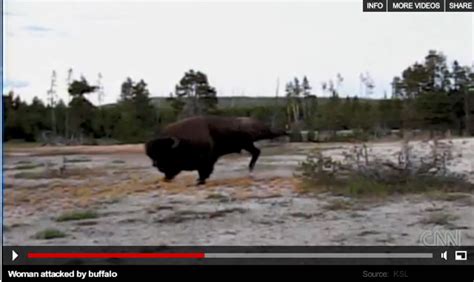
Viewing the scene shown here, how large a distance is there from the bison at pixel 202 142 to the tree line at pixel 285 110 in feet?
0.20

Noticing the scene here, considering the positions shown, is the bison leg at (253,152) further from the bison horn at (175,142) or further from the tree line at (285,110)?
the bison horn at (175,142)

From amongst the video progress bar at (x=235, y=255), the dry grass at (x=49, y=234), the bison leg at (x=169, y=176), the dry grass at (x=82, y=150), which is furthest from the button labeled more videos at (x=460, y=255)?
the dry grass at (x=49, y=234)

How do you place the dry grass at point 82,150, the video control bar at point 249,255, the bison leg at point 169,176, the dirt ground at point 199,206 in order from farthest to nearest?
the bison leg at point 169,176 < the dry grass at point 82,150 < the dirt ground at point 199,206 < the video control bar at point 249,255

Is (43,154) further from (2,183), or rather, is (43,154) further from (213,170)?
(213,170)

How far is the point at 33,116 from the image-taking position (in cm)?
319

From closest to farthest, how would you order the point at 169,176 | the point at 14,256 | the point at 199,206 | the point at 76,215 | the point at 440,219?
1. the point at 14,256
2. the point at 440,219
3. the point at 76,215
4. the point at 199,206
5. the point at 169,176

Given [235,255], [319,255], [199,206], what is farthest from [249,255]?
[199,206]

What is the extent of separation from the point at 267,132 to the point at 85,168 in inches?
39.7

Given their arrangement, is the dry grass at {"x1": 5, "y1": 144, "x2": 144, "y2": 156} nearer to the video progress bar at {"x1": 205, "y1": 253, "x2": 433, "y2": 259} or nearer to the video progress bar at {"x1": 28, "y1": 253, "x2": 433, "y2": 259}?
the video progress bar at {"x1": 28, "y1": 253, "x2": 433, "y2": 259}

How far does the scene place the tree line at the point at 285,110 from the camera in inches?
126
